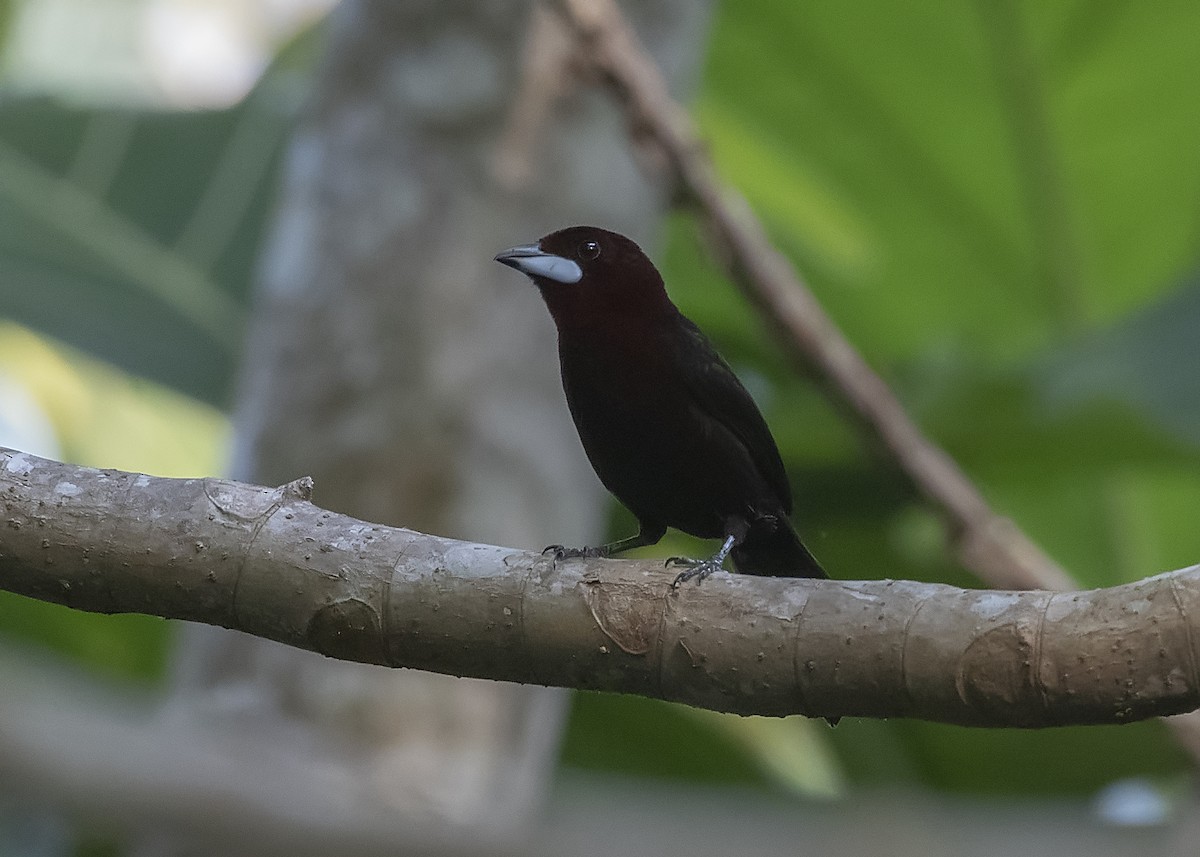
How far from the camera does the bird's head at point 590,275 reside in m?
2.93

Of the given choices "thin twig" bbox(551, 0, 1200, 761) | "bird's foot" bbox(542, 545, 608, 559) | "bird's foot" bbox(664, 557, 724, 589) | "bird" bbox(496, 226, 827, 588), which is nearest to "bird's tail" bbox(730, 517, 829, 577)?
"bird" bbox(496, 226, 827, 588)

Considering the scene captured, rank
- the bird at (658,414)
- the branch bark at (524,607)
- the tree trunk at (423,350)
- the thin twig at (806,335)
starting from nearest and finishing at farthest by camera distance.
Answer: the branch bark at (524,607)
the bird at (658,414)
the tree trunk at (423,350)
the thin twig at (806,335)

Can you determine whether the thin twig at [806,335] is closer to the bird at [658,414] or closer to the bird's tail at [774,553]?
the bird at [658,414]

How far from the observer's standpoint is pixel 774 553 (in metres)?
2.98

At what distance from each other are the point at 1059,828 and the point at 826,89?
5845 mm

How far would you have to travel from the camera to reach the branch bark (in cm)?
177

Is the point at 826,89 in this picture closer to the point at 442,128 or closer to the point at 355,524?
the point at 442,128

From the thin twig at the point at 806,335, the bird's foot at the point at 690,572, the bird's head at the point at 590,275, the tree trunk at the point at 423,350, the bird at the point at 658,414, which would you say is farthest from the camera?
the thin twig at the point at 806,335

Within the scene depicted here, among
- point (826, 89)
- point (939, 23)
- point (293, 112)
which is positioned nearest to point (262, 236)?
point (293, 112)

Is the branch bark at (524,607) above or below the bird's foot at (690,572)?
below

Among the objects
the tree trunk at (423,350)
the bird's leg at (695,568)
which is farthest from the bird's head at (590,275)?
the tree trunk at (423,350)

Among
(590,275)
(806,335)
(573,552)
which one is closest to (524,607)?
(573,552)

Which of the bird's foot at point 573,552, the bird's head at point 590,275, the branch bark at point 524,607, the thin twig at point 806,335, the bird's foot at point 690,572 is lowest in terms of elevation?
the branch bark at point 524,607

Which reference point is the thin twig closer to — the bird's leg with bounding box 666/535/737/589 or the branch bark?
the bird's leg with bounding box 666/535/737/589
